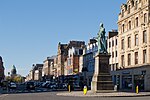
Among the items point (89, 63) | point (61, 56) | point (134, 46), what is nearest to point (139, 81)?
point (134, 46)

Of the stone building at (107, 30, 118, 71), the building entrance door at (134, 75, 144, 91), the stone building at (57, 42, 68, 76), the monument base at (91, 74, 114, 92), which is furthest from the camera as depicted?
the stone building at (57, 42, 68, 76)

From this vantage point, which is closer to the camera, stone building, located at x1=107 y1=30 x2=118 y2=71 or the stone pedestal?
the stone pedestal

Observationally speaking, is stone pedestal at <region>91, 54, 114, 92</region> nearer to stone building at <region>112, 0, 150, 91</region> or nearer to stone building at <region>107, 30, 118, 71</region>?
stone building at <region>112, 0, 150, 91</region>

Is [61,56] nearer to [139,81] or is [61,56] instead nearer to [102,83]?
[139,81]

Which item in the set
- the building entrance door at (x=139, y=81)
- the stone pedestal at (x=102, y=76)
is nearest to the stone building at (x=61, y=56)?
the building entrance door at (x=139, y=81)

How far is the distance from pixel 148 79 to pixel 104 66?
22.4m

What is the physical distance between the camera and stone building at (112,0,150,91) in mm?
67312

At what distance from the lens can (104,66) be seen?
152 ft

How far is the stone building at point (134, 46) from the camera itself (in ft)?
221

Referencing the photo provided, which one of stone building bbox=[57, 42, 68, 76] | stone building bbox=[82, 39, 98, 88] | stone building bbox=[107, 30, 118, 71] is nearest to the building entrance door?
stone building bbox=[107, 30, 118, 71]

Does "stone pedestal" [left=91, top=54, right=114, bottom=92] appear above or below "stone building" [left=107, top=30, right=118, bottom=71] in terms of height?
below

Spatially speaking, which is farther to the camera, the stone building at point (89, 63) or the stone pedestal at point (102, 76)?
the stone building at point (89, 63)

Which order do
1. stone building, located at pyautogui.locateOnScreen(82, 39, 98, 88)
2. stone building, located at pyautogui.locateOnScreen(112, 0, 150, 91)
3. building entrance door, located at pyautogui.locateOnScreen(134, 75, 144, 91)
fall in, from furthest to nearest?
stone building, located at pyautogui.locateOnScreen(82, 39, 98, 88), building entrance door, located at pyautogui.locateOnScreen(134, 75, 144, 91), stone building, located at pyautogui.locateOnScreen(112, 0, 150, 91)

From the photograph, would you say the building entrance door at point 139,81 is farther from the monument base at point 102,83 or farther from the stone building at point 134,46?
the monument base at point 102,83
